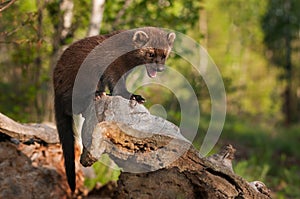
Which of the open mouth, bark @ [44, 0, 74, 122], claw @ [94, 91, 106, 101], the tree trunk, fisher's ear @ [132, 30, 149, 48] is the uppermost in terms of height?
fisher's ear @ [132, 30, 149, 48]

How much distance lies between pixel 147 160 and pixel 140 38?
188 centimetres

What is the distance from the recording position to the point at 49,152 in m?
6.65

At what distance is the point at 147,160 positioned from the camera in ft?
16.9

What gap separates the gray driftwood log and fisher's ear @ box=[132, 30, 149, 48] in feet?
3.83

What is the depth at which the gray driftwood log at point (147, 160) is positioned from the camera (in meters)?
5.00

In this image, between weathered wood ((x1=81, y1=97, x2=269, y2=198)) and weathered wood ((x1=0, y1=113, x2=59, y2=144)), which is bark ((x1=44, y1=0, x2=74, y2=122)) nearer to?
weathered wood ((x1=0, y1=113, x2=59, y2=144))

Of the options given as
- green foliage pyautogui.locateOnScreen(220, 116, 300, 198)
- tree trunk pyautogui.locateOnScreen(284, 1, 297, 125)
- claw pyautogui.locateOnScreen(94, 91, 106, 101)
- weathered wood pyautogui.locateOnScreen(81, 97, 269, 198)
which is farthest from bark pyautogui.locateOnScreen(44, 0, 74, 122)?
tree trunk pyautogui.locateOnScreen(284, 1, 297, 125)

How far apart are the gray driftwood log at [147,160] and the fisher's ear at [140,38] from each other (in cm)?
117

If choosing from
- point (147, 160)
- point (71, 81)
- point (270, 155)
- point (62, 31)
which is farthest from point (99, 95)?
point (270, 155)

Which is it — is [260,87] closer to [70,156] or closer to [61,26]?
[61,26]

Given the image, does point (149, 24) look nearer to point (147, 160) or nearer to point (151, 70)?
point (151, 70)

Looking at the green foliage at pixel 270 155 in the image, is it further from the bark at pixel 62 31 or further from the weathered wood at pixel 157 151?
the weathered wood at pixel 157 151

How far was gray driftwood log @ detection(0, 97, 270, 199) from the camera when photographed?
5.00 meters

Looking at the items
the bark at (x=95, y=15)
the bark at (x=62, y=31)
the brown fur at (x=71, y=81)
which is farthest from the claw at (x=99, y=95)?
the bark at (x=62, y=31)
